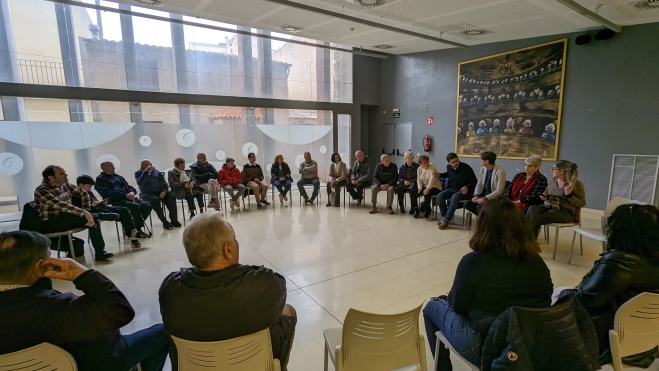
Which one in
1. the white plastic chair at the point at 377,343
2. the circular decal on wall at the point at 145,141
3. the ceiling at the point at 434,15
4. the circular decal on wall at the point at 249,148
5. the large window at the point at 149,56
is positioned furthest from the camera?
the circular decal on wall at the point at 249,148

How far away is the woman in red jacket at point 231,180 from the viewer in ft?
22.0

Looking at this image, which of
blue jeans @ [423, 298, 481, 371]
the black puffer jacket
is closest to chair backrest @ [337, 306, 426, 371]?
blue jeans @ [423, 298, 481, 371]

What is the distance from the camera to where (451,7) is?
5266mm

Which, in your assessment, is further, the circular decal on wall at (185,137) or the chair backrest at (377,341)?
the circular decal on wall at (185,137)

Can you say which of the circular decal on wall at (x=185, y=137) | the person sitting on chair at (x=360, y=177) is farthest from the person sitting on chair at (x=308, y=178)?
the circular decal on wall at (x=185, y=137)

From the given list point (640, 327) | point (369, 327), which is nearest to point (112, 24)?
point (369, 327)

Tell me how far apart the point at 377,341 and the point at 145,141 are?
22.6 feet

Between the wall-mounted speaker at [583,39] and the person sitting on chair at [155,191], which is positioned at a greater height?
the wall-mounted speaker at [583,39]

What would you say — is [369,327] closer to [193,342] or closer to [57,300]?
[193,342]

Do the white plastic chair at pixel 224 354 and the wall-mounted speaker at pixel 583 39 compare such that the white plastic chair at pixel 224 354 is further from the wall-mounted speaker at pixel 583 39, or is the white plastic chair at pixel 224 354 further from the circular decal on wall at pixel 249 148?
the wall-mounted speaker at pixel 583 39

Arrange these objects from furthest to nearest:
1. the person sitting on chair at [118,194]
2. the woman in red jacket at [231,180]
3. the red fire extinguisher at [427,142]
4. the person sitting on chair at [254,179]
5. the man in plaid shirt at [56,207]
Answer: the red fire extinguisher at [427,142]
the person sitting on chair at [254,179]
the woman in red jacket at [231,180]
the person sitting on chair at [118,194]
the man in plaid shirt at [56,207]

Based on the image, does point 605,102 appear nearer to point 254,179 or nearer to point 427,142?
point 427,142

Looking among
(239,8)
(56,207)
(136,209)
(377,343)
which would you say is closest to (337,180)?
(239,8)

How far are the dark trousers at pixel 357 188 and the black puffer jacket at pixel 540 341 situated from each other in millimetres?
5616
